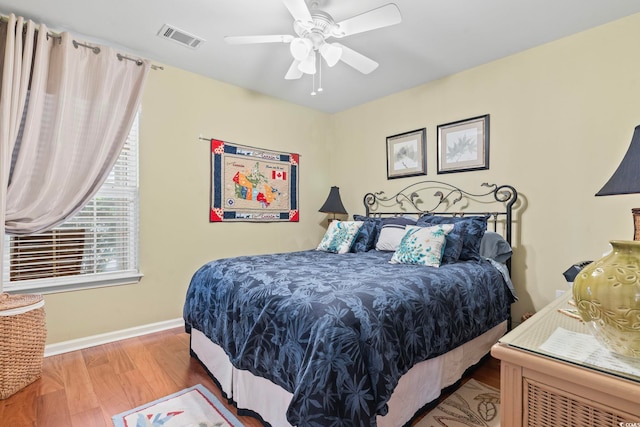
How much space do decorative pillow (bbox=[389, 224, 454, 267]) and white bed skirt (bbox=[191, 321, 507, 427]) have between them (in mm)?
585

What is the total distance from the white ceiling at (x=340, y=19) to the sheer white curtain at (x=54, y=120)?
0.71 ft

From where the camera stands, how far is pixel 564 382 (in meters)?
0.79

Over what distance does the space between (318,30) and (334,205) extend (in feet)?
7.21

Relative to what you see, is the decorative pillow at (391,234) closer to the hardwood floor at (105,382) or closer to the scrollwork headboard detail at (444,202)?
the scrollwork headboard detail at (444,202)

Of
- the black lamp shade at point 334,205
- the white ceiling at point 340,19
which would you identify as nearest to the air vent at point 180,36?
the white ceiling at point 340,19

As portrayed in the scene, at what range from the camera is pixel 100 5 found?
2100 mm

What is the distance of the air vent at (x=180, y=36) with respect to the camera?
7.75ft

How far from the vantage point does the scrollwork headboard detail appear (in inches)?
108

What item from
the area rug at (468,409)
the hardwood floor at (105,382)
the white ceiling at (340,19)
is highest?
the white ceiling at (340,19)

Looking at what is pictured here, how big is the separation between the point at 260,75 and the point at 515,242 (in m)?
2.89

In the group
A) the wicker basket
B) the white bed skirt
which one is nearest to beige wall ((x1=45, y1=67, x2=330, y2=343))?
the wicker basket

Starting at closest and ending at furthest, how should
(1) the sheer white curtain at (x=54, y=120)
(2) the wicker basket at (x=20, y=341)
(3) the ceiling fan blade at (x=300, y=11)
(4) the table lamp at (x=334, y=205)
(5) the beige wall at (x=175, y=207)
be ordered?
(3) the ceiling fan blade at (x=300, y=11) → (2) the wicker basket at (x=20, y=341) → (1) the sheer white curtain at (x=54, y=120) → (5) the beige wall at (x=175, y=207) → (4) the table lamp at (x=334, y=205)

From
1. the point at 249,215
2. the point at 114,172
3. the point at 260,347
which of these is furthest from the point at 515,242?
the point at 114,172

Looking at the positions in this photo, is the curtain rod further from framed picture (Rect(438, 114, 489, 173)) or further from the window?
framed picture (Rect(438, 114, 489, 173))
